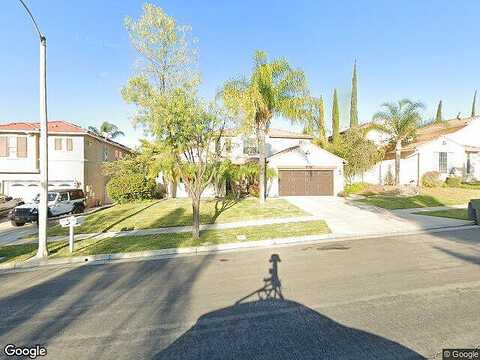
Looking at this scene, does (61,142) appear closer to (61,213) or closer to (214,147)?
(61,213)

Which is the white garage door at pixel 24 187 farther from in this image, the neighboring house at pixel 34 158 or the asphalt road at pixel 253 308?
the asphalt road at pixel 253 308

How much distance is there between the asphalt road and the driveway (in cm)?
390

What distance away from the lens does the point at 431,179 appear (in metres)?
26.3

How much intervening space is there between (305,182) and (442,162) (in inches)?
559

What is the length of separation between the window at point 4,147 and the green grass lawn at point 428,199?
2820 centimetres

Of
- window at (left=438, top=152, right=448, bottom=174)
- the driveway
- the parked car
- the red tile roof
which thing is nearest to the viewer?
the driveway

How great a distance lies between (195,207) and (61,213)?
12.3m

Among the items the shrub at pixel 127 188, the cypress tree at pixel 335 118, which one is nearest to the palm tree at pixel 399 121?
the cypress tree at pixel 335 118

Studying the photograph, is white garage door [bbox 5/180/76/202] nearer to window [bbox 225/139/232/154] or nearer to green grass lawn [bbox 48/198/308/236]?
green grass lawn [bbox 48/198/308/236]

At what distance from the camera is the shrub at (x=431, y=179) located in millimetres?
26047

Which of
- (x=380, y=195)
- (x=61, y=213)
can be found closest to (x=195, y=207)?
(x=61, y=213)

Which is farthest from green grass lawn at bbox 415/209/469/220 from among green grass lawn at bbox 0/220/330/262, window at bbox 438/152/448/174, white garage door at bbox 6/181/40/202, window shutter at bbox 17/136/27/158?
window shutter at bbox 17/136/27/158

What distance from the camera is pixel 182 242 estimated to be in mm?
10531

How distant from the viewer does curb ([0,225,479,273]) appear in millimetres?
8609
